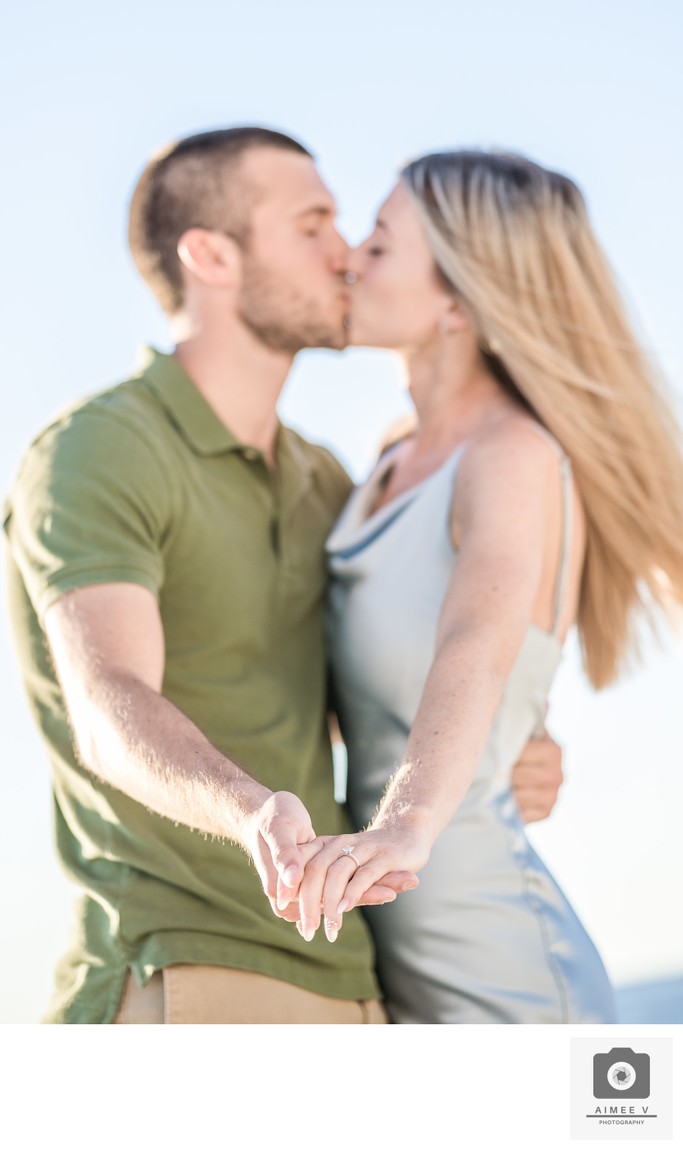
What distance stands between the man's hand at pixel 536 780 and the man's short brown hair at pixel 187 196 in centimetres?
109

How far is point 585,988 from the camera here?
6.73 feet

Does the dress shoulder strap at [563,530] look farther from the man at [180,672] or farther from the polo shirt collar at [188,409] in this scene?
the polo shirt collar at [188,409]

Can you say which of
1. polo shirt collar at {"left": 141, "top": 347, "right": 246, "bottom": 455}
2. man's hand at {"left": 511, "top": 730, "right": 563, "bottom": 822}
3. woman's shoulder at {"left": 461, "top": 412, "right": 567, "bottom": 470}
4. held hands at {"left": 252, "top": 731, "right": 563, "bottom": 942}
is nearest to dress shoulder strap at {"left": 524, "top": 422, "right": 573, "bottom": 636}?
woman's shoulder at {"left": 461, "top": 412, "right": 567, "bottom": 470}

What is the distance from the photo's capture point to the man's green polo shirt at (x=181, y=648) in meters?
1.85

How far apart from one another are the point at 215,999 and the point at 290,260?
139 centimetres

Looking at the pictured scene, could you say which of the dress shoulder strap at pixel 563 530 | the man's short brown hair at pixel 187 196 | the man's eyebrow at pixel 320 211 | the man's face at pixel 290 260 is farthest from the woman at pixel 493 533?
the man's short brown hair at pixel 187 196

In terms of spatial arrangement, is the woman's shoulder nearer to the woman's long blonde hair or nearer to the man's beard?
the woman's long blonde hair

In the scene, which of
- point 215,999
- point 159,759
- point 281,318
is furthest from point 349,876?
point 281,318

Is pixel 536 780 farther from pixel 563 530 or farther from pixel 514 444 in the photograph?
pixel 514 444

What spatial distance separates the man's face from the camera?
8.43 feet


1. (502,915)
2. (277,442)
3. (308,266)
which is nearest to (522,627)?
(502,915)

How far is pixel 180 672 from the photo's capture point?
200 cm

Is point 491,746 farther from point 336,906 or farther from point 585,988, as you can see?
point 336,906

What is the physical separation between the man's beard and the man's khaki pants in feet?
3.87
